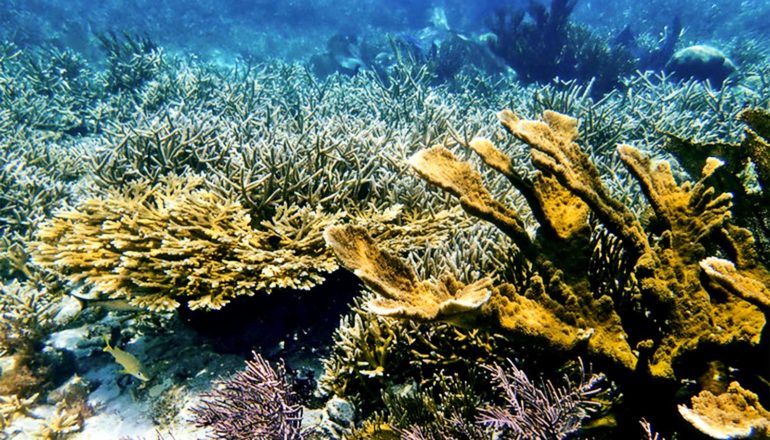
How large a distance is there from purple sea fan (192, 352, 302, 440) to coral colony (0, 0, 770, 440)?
0.02 m

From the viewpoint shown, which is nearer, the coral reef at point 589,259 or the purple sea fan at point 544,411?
the coral reef at point 589,259

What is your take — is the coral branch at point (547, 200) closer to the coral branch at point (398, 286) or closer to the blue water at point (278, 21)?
the coral branch at point (398, 286)

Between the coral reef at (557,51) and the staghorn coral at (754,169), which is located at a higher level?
the coral reef at (557,51)

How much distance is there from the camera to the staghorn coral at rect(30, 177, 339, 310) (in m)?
2.76

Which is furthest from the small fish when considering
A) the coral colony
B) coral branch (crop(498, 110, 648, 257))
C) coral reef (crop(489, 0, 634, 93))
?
coral reef (crop(489, 0, 634, 93))

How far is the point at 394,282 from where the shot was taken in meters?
1.63

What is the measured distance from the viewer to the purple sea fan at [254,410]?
7.38 feet

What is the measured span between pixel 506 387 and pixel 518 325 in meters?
0.41

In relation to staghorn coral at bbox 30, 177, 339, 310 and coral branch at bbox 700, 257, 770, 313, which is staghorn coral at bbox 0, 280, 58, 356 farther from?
coral branch at bbox 700, 257, 770, 313

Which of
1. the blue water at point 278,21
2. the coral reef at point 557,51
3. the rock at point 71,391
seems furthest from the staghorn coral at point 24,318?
the blue water at point 278,21

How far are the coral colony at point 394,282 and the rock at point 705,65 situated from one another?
6629mm

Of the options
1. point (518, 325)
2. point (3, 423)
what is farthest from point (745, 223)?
point (3, 423)

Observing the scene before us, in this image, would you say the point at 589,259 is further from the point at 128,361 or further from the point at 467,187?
the point at 128,361

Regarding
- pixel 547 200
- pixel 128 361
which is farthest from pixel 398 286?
pixel 128 361
